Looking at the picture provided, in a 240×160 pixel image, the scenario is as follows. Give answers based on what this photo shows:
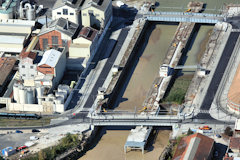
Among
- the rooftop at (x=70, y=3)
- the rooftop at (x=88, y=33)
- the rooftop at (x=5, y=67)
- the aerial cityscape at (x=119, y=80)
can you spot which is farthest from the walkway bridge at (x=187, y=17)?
the rooftop at (x=5, y=67)

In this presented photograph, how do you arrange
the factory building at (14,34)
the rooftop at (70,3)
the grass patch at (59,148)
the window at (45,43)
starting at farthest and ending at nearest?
1. the rooftop at (70,3)
2. the factory building at (14,34)
3. the window at (45,43)
4. the grass patch at (59,148)

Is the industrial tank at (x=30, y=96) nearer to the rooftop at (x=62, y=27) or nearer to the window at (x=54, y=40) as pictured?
the window at (x=54, y=40)

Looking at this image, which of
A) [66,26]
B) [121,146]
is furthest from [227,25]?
[121,146]

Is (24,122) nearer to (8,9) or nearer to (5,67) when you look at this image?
(5,67)

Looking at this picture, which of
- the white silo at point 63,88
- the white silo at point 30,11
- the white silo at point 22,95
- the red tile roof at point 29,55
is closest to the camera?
the white silo at point 22,95

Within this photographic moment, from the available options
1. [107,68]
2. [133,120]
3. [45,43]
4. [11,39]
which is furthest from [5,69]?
[133,120]

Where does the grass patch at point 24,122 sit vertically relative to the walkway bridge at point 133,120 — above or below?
below

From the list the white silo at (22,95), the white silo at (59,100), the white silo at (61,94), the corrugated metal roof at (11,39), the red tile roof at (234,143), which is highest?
the corrugated metal roof at (11,39)
